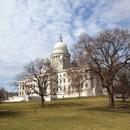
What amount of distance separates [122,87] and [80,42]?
1567cm

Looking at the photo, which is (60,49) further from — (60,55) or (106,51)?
(106,51)

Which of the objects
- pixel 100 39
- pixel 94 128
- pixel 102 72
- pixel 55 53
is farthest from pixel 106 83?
pixel 55 53

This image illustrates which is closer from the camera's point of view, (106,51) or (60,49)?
(106,51)

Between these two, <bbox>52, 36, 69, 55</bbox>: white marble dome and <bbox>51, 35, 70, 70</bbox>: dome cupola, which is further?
A: <bbox>52, 36, 69, 55</bbox>: white marble dome

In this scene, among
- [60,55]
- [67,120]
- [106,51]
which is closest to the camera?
[67,120]

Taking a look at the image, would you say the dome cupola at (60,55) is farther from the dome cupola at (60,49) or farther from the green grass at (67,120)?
the green grass at (67,120)

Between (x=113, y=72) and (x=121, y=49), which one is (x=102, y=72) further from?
(x=121, y=49)

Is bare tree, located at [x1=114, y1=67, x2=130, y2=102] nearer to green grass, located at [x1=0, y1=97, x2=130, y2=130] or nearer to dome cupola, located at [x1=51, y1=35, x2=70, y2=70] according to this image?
green grass, located at [x1=0, y1=97, x2=130, y2=130]

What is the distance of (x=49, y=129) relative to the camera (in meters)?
14.2

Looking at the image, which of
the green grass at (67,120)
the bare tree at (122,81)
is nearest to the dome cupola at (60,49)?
the bare tree at (122,81)

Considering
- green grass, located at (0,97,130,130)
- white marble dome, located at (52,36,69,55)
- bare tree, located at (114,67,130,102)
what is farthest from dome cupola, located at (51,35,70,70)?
green grass, located at (0,97,130,130)

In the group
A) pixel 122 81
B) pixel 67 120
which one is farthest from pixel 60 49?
pixel 67 120

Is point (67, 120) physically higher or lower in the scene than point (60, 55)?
lower

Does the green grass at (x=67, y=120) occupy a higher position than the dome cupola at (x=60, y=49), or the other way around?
the dome cupola at (x=60, y=49)
